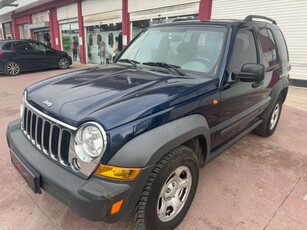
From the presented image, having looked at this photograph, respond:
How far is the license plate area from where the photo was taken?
1900mm

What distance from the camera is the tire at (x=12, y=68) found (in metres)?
11.5

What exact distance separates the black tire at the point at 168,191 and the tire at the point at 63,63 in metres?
12.9

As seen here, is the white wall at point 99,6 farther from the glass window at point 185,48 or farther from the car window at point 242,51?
the car window at point 242,51

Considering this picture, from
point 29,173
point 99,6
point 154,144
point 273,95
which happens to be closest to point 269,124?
point 273,95

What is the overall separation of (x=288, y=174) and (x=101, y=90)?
266 centimetres

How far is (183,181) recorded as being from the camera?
226cm

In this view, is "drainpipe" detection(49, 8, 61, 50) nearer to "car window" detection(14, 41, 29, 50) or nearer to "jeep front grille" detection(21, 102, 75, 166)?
"car window" detection(14, 41, 29, 50)

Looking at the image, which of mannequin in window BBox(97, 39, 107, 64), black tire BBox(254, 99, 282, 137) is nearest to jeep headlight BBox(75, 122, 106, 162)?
black tire BBox(254, 99, 282, 137)

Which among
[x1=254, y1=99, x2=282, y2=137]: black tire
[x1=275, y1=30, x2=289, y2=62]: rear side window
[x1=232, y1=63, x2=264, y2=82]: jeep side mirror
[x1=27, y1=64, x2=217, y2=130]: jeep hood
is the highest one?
[x1=275, y1=30, x2=289, y2=62]: rear side window

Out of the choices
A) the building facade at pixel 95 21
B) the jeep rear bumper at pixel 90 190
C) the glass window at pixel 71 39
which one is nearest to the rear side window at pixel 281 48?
the jeep rear bumper at pixel 90 190

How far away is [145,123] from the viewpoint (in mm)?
1808

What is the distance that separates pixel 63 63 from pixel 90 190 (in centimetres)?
1331

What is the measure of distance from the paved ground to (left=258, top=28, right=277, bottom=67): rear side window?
1.37 m

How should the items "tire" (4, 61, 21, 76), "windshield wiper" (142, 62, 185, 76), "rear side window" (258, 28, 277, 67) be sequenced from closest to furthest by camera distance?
"windshield wiper" (142, 62, 185, 76), "rear side window" (258, 28, 277, 67), "tire" (4, 61, 21, 76)
